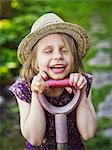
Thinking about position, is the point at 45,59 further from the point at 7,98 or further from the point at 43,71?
the point at 7,98

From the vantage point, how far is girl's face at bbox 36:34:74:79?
2529 mm

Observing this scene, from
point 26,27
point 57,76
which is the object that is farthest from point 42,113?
point 26,27

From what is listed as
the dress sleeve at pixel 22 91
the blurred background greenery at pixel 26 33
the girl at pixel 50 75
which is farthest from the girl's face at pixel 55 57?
the blurred background greenery at pixel 26 33

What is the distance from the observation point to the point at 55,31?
8.47 ft

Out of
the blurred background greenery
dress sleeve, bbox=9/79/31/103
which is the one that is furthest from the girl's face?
the blurred background greenery

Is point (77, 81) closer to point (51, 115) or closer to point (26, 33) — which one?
point (51, 115)

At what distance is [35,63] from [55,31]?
213mm

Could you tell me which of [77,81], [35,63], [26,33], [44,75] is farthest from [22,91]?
[26,33]

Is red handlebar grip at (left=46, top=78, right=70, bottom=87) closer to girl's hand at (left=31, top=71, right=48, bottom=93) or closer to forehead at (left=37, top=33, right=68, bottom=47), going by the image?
girl's hand at (left=31, top=71, right=48, bottom=93)

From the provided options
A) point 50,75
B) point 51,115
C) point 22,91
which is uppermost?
point 50,75

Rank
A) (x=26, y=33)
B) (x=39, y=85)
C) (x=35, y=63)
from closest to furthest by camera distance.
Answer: (x=39, y=85)
(x=35, y=63)
(x=26, y=33)

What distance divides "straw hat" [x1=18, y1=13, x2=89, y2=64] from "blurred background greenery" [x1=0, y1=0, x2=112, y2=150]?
177 centimetres

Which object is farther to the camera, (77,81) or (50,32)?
(50,32)

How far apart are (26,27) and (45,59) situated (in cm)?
392
